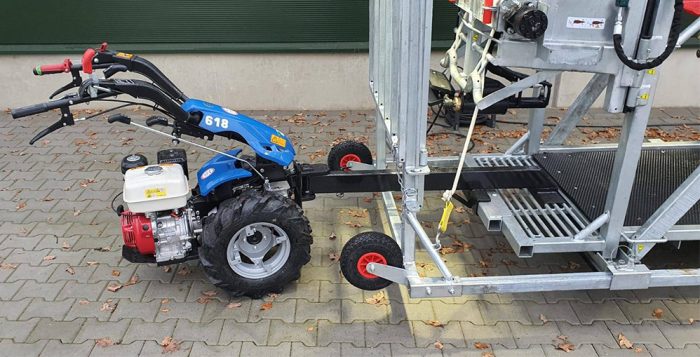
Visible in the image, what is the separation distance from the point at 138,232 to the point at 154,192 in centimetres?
30

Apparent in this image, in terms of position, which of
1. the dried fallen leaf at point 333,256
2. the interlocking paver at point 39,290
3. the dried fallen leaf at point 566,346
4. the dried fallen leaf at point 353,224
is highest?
the interlocking paver at point 39,290

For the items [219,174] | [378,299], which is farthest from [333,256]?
[219,174]

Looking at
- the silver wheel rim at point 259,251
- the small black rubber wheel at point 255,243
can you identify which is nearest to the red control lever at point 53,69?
the small black rubber wheel at point 255,243

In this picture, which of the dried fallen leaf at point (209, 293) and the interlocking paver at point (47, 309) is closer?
the interlocking paver at point (47, 309)

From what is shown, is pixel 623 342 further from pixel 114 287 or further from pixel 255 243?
→ pixel 114 287

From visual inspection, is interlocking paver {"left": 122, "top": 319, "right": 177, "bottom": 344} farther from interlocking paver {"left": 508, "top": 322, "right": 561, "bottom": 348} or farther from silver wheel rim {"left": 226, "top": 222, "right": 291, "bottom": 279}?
interlocking paver {"left": 508, "top": 322, "right": 561, "bottom": 348}

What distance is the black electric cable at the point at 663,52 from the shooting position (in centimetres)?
277

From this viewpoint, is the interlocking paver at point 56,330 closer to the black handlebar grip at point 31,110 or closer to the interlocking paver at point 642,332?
the black handlebar grip at point 31,110

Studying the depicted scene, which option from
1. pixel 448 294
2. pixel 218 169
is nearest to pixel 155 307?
pixel 218 169

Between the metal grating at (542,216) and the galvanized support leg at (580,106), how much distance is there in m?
0.85

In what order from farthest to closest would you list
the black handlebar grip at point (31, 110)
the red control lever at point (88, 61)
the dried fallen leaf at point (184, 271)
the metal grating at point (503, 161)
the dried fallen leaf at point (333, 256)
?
the metal grating at point (503, 161) → the dried fallen leaf at point (333, 256) → the dried fallen leaf at point (184, 271) → the red control lever at point (88, 61) → the black handlebar grip at point (31, 110)

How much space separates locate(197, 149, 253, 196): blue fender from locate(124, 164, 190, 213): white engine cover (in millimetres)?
121

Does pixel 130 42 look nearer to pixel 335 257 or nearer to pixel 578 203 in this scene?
pixel 335 257

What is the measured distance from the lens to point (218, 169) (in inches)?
147
